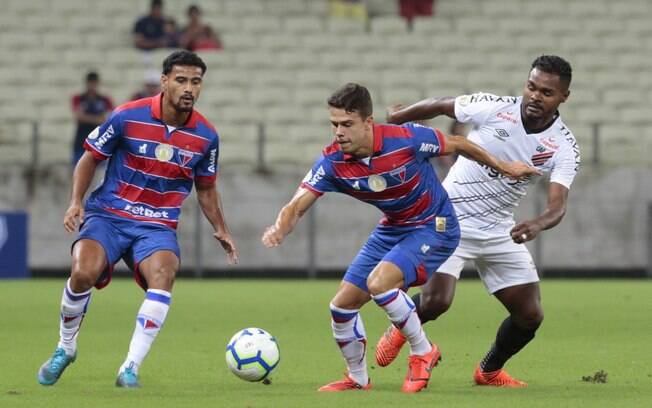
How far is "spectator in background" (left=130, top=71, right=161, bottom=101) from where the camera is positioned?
18.6 m

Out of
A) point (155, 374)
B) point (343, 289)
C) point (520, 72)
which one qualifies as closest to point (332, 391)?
point (343, 289)

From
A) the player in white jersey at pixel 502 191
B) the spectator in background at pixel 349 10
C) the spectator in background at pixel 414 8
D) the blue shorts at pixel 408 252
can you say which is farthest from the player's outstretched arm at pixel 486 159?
the spectator in background at pixel 414 8

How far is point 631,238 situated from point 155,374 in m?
12.1

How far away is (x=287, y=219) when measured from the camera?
757 cm

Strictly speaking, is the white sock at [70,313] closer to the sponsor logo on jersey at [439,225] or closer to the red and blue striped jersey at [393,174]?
the red and blue striped jersey at [393,174]

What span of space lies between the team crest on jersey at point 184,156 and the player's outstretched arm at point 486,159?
1.54 meters

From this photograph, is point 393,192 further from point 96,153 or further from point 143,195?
point 96,153

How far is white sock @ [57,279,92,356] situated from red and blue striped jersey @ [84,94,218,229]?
55 cm

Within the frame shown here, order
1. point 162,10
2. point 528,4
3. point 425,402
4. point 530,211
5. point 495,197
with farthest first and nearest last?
point 528,4 < point 162,10 < point 530,211 < point 495,197 < point 425,402

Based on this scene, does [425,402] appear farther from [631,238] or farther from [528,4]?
[528,4]

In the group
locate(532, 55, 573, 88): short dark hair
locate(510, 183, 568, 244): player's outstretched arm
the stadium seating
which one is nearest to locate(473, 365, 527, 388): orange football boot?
locate(510, 183, 568, 244): player's outstretched arm

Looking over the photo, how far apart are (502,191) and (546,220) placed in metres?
0.80

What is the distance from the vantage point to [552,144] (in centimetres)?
848

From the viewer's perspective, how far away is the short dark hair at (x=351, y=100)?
25.1ft
